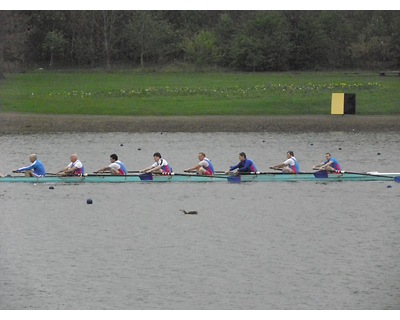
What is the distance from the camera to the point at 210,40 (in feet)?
201

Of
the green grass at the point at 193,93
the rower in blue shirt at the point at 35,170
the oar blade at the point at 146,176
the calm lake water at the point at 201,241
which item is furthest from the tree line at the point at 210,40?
the oar blade at the point at 146,176

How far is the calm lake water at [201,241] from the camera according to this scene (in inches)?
820

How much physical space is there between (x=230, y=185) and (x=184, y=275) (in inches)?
513

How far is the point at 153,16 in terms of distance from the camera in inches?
2489

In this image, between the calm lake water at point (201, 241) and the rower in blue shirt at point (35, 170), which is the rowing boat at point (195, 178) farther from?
the calm lake water at point (201, 241)

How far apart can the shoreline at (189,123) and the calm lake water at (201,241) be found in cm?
548

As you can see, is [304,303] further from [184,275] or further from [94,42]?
[94,42]

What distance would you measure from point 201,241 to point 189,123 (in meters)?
→ 23.0

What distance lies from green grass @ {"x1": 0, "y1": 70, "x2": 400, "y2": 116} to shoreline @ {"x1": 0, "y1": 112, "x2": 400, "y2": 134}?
127 centimetres

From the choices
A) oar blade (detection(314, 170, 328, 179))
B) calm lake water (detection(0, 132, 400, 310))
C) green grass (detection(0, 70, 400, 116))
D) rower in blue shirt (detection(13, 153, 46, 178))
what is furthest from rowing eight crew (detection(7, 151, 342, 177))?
green grass (detection(0, 70, 400, 116))

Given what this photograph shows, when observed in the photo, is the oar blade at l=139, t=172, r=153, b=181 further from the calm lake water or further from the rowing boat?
the calm lake water

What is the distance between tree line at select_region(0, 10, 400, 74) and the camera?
57.8 m

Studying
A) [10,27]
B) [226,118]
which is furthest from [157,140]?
[10,27]

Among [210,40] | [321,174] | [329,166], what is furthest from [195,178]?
[210,40]
